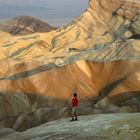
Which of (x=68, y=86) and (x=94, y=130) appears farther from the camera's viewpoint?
(x=68, y=86)

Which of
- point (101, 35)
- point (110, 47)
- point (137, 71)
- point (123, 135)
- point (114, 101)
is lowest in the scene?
point (123, 135)

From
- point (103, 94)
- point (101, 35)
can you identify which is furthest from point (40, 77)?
point (101, 35)

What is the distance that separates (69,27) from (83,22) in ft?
20.8

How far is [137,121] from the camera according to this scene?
28.2 metres

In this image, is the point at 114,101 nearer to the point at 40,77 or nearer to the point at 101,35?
the point at 40,77

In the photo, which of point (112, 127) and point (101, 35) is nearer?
point (112, 127)

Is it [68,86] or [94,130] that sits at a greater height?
[68,86]

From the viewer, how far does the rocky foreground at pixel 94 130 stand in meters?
26.2

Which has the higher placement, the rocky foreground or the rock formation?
the rock formation

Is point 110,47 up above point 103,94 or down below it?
above

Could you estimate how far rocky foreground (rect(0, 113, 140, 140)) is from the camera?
2620 cm

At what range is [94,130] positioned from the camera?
90.9 ft

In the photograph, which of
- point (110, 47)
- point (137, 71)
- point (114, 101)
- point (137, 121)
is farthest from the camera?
point (110, 47)

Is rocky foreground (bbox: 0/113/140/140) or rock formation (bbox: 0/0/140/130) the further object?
rock formation (bbox: 0/0/140/130)
